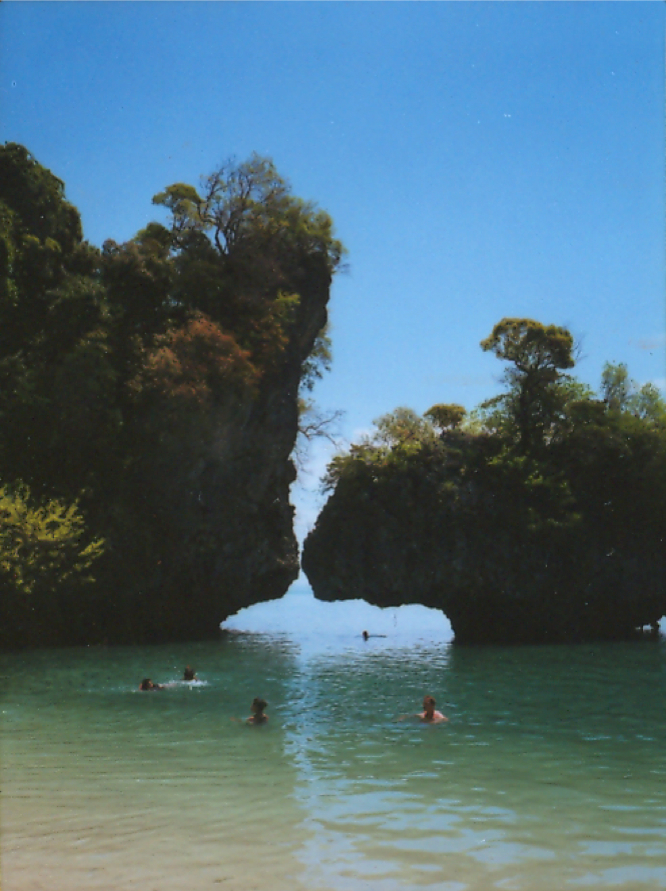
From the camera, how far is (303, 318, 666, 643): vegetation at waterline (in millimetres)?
41219

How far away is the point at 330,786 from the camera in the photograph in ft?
40.2

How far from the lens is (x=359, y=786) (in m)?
12.3

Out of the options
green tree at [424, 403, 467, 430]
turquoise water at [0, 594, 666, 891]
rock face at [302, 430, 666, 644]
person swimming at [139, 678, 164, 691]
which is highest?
green tree at [424, 403, 467, 430]

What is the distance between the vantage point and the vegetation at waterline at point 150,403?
3297 centimetres

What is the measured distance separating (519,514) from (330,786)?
1182 inches

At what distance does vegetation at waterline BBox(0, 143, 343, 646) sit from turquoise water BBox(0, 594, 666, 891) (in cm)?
936

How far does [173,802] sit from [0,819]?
2.02m

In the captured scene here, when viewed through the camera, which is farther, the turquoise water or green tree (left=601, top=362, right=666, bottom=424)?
green tree (left=601, top=362, right=666, bottom=424)

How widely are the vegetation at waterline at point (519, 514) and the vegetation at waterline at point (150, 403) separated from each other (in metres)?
4.41

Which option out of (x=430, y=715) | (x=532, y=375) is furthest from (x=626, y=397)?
(x=430, y=715)

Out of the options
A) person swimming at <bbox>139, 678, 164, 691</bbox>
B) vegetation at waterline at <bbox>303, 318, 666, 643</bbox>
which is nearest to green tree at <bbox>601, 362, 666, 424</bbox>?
vegetation at waterline at <bbox>303, 318, 666, 643</bbox>

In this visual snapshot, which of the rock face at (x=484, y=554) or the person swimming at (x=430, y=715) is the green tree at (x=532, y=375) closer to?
the rock face at (x=484, y=554)

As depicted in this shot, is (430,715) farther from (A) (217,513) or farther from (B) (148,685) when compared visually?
(A) (217,513)

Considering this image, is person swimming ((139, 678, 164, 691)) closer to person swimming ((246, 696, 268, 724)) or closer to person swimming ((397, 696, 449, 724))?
person swimming ((246, 696, 268, 724))
